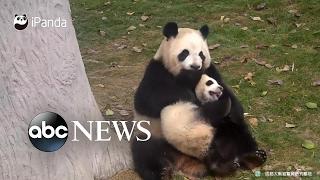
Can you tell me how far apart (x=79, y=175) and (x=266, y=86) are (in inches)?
47.3

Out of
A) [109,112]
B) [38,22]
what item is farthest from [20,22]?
[109,112]

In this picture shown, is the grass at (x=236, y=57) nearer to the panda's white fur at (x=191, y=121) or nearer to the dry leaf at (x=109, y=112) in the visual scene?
the dry leaf at (x=109, y=112)

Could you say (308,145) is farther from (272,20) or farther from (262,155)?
(272,20)

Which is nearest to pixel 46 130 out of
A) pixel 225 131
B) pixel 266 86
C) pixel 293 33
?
pixel 225 131

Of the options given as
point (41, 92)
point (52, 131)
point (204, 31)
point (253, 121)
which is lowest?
point (253, 121)

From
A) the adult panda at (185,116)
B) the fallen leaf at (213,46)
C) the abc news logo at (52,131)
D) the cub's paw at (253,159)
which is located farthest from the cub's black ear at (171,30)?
the cub's paw at (253,159)

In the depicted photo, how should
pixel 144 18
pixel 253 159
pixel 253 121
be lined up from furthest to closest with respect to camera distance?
pixel 144 18
pixel 253 121
pixel 253 159

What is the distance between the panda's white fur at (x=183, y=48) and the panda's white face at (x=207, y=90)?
0.08 meters

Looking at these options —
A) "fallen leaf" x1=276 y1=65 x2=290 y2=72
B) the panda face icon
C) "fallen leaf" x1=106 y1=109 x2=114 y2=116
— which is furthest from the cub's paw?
the panda face icon

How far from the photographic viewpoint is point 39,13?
2.96 m

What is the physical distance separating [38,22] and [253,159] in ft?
4.34

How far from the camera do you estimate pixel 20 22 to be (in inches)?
115

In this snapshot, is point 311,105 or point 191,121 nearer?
point 191,121

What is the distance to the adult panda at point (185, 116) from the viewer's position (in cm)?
303
